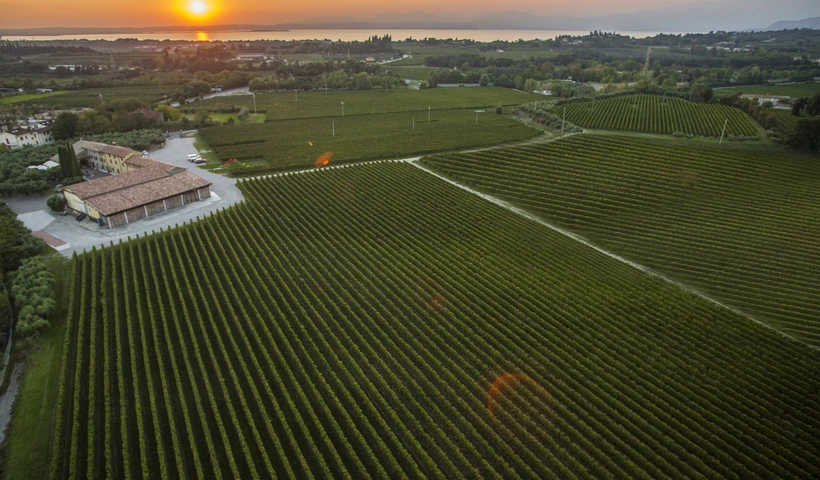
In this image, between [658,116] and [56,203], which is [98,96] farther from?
[658,116]

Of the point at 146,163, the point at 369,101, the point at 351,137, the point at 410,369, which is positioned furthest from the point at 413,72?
the point at 410,369

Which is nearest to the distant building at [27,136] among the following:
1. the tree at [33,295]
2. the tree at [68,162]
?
the tree at [68,162]

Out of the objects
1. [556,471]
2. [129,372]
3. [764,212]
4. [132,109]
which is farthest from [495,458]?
[132,109]

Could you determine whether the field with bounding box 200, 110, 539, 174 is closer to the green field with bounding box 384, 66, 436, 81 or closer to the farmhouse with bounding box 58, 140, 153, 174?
the farmhouse with bounding box 58, 140, 153, 174

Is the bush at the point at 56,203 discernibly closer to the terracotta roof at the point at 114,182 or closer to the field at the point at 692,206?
the terracotta roof at the point at 114,182

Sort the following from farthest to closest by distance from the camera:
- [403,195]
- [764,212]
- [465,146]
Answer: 1. [465,146]
2. [403,195]
3. [764,212]

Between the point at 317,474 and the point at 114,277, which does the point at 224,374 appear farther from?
the point at 114,277

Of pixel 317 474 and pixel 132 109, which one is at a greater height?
pixel 132 109
